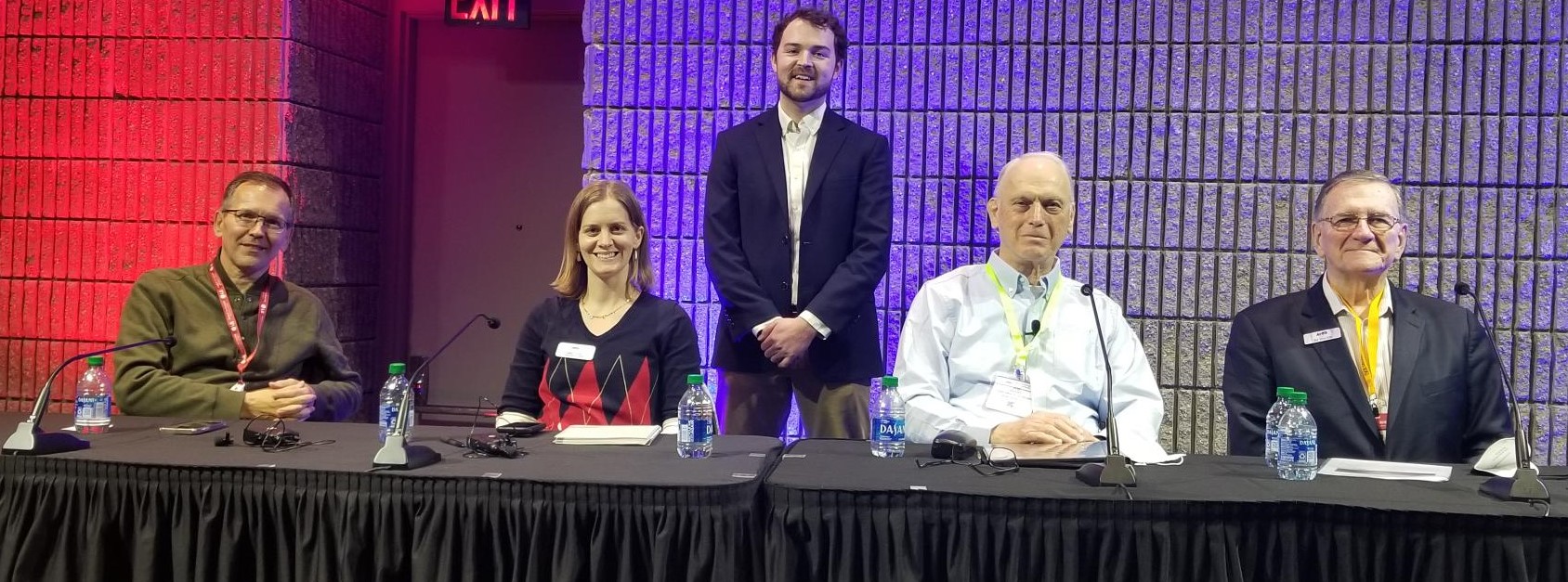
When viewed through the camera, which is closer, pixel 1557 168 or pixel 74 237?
pixel 1557 168

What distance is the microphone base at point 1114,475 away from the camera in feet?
6.88

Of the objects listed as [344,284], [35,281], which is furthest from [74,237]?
[344,284]

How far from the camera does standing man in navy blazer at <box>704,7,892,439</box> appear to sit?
11.6 feet

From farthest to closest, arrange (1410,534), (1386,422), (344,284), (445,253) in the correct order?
(445,253)
(344,284)
(1386,422)
(1410,534)

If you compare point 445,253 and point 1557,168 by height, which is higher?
point 1557,168

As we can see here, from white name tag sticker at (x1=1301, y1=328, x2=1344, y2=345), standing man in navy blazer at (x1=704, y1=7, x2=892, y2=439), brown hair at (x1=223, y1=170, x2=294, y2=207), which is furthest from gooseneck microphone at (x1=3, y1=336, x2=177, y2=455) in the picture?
white name tag sticker at (x1=1301, y1=328, x2=1344, y2=345)

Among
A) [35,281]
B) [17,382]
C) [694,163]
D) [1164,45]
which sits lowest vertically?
[17,382]

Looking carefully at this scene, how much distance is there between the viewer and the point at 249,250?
11.1ft

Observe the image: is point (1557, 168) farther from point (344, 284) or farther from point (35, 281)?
point (35, 281)

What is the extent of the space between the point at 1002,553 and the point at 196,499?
153cm

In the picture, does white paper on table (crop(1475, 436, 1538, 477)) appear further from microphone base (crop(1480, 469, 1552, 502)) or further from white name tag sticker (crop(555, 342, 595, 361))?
white name tag sticker (crop(555, 342, 595, 361))

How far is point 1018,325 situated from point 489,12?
2986mm

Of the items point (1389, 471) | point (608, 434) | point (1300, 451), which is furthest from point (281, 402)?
point (1389, 471)

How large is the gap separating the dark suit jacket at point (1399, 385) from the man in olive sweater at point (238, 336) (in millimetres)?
2542
